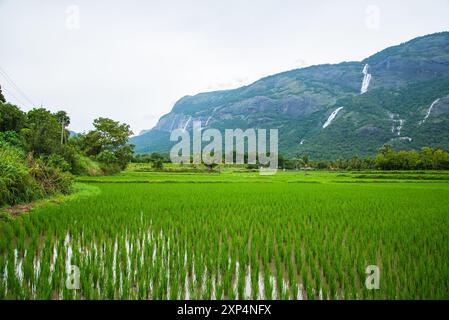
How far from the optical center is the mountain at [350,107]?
7981 cm

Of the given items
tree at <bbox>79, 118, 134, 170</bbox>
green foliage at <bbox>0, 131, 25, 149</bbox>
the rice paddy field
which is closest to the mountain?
tree at <bbox>79, 118, 134, 170</bbox>

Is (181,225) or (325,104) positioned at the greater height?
(325,104)

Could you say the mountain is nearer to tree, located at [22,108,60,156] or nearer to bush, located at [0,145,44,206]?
tree, located at [22,108,60,156]

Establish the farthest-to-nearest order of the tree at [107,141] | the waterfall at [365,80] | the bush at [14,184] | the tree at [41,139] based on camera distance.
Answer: the waterfall at [365,80], the tree at [107,141], the tree at [41,139], the bush at [14,184]

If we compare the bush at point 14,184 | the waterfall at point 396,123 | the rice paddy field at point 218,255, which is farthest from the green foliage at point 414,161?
the bush at point 14,184

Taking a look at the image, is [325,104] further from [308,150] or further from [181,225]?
[181,225]

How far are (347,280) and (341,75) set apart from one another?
565ft

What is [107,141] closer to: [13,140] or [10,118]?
[10,118]

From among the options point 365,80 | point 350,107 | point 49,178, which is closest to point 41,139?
point 49,178

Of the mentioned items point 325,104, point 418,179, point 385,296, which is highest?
point 325,104

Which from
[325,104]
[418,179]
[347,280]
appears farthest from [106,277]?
[325,104]

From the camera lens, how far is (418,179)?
2658 centimetres

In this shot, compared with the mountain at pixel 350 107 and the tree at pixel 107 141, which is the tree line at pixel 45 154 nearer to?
the tree at pixel 107 141
